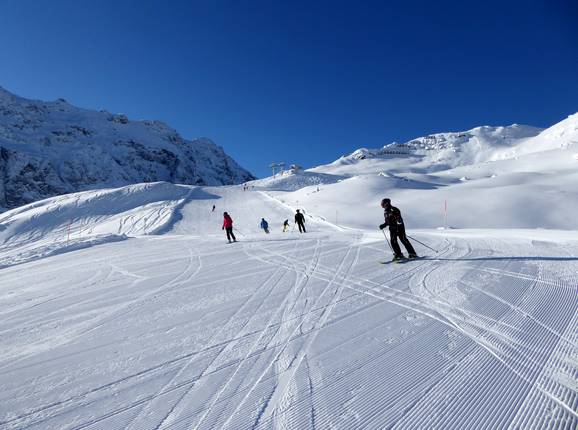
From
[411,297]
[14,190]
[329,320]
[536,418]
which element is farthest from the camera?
[14,190]

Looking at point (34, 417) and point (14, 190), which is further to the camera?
point (14, 190)

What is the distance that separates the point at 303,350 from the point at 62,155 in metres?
182

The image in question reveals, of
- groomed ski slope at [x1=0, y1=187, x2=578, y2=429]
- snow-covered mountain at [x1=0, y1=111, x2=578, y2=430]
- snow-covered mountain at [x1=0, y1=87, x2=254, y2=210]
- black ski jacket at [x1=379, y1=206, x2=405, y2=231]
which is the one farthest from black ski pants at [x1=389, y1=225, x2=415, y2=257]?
snow-covered mountain at [x1=0, y1=87, x2=254, y2=210]

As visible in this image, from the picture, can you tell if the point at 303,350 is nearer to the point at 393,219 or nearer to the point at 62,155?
the point at 393,219

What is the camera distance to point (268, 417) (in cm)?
235

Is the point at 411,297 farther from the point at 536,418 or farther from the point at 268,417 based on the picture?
the point at 268,417

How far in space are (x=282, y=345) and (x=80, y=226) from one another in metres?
39.1

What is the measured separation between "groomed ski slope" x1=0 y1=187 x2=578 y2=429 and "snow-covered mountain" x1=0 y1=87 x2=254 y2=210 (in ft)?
521

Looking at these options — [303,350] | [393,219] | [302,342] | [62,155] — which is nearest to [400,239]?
[393,219]

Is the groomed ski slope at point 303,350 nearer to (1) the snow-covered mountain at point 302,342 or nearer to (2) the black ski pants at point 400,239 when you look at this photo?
(1) the snow-covered mountain at point 302,342

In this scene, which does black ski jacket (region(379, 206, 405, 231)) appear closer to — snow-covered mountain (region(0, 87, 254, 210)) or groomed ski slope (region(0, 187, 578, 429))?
groomed ski slope (region(0, 187, 578, 429))

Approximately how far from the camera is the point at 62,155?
148000mm

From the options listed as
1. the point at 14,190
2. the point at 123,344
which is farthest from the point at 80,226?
the point at 14,190

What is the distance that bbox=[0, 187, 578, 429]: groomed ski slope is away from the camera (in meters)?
2.40
